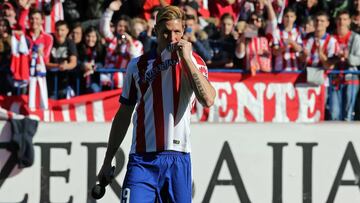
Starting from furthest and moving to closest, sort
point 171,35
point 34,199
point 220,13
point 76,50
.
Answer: point 220,13 < point 76,50 < point 34,199 < point 171,35

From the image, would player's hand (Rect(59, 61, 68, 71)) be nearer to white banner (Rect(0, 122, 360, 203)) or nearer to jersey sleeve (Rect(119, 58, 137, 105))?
white banner (Rect(0, 122, 360, 203))

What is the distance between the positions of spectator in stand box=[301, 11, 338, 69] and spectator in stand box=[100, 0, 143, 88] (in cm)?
199

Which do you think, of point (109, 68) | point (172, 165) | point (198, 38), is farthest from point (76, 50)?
point (172, 165)

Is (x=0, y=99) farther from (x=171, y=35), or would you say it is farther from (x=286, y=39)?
(x=171, y=35)

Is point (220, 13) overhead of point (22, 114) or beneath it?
overhead

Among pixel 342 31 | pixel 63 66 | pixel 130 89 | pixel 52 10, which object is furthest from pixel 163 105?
pixel 52 10

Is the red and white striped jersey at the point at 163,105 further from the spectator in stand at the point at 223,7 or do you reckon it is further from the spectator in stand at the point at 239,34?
the spectator in stand at the point at 223,7

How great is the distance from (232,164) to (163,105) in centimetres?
419

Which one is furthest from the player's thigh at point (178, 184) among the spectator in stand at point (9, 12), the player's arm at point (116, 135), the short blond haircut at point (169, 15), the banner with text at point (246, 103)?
the spectator in stand at point (9, 12)

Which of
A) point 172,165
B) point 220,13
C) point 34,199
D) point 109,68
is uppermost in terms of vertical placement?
point 220,13

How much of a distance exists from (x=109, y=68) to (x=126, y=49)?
0.42 meters

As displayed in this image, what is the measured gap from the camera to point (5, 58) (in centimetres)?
1124

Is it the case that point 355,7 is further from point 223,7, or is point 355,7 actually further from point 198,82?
point 198,82

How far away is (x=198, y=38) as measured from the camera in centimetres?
1173
